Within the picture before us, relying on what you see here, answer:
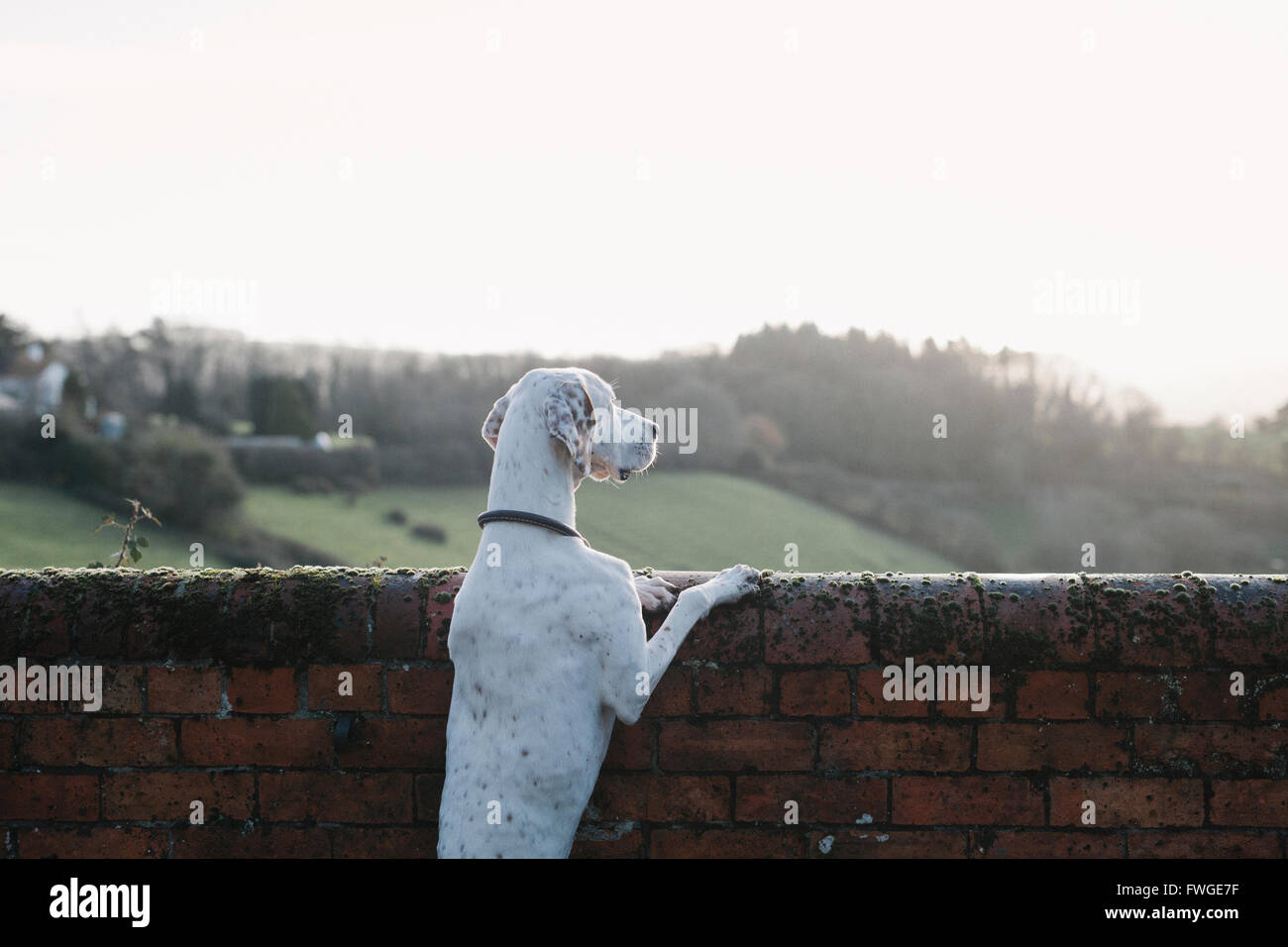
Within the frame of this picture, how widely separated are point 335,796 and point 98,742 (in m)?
0.76

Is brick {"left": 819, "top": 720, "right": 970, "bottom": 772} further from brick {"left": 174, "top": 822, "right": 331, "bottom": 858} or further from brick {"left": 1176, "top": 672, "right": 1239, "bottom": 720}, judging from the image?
brick {"left": 174, "top": 822, "right": 331, "bottom": 858}

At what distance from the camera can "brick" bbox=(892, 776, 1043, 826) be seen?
2855 mm

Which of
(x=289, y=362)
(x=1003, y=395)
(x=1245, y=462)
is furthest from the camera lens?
(x=289, y=362)

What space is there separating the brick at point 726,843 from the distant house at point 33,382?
43243mm

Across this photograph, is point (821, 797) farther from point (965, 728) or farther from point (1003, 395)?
point (1003, 395)

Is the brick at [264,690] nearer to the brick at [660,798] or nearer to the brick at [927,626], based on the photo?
the brick at [660,798]

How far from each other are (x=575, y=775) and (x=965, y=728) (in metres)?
1.20

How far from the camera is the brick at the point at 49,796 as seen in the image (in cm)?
292

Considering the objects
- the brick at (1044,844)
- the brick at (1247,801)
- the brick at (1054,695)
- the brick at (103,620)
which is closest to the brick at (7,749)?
the brick at (103,620)

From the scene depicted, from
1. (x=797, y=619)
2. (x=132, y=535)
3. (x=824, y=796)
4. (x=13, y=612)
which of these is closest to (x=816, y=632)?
(x=797, y=619)

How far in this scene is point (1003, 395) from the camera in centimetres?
3891

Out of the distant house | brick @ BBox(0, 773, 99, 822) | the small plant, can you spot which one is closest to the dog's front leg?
brick @ BBox(0, 773, 99, 822)

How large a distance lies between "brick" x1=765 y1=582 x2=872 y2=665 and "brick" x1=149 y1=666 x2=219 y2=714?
5.70 feet

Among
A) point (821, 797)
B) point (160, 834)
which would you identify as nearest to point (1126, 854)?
point (821, 797)
